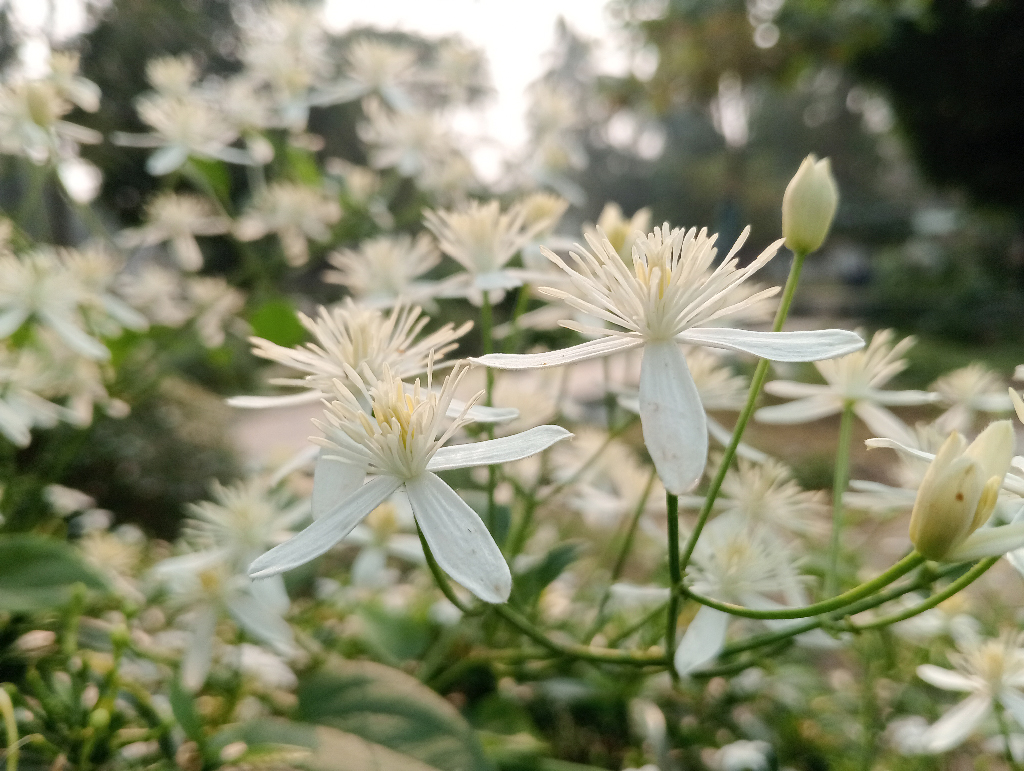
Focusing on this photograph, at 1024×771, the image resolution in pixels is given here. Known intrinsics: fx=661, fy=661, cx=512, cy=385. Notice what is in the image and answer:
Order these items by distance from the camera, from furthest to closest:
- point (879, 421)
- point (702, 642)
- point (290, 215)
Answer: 1. point (290, 215)
2. point (879, 421)
3. point (702, 642)

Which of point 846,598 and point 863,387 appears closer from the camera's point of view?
point 846,598

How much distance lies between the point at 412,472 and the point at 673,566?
136 mm

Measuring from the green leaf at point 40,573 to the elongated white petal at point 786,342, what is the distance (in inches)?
17.5

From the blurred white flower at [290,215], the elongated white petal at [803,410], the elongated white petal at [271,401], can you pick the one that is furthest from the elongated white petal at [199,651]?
the blurred white flower at [290,215]

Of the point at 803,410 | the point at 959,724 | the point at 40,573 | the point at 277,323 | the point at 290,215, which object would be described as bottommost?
the point at 959,724

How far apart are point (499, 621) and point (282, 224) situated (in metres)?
0.72

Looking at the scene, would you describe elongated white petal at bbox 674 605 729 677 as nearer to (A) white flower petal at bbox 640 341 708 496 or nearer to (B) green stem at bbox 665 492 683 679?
(B) green stem at bbox 665 492 683 679

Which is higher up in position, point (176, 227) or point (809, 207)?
point (176, 227)

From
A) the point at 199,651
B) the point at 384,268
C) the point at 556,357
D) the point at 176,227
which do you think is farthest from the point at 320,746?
the point at 176,227

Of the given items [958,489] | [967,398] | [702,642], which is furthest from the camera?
[967,398]

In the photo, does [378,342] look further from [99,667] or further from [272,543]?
[99,667]

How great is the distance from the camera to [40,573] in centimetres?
47

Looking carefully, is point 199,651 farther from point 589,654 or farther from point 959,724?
point 959,724

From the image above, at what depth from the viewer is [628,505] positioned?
0.62m
